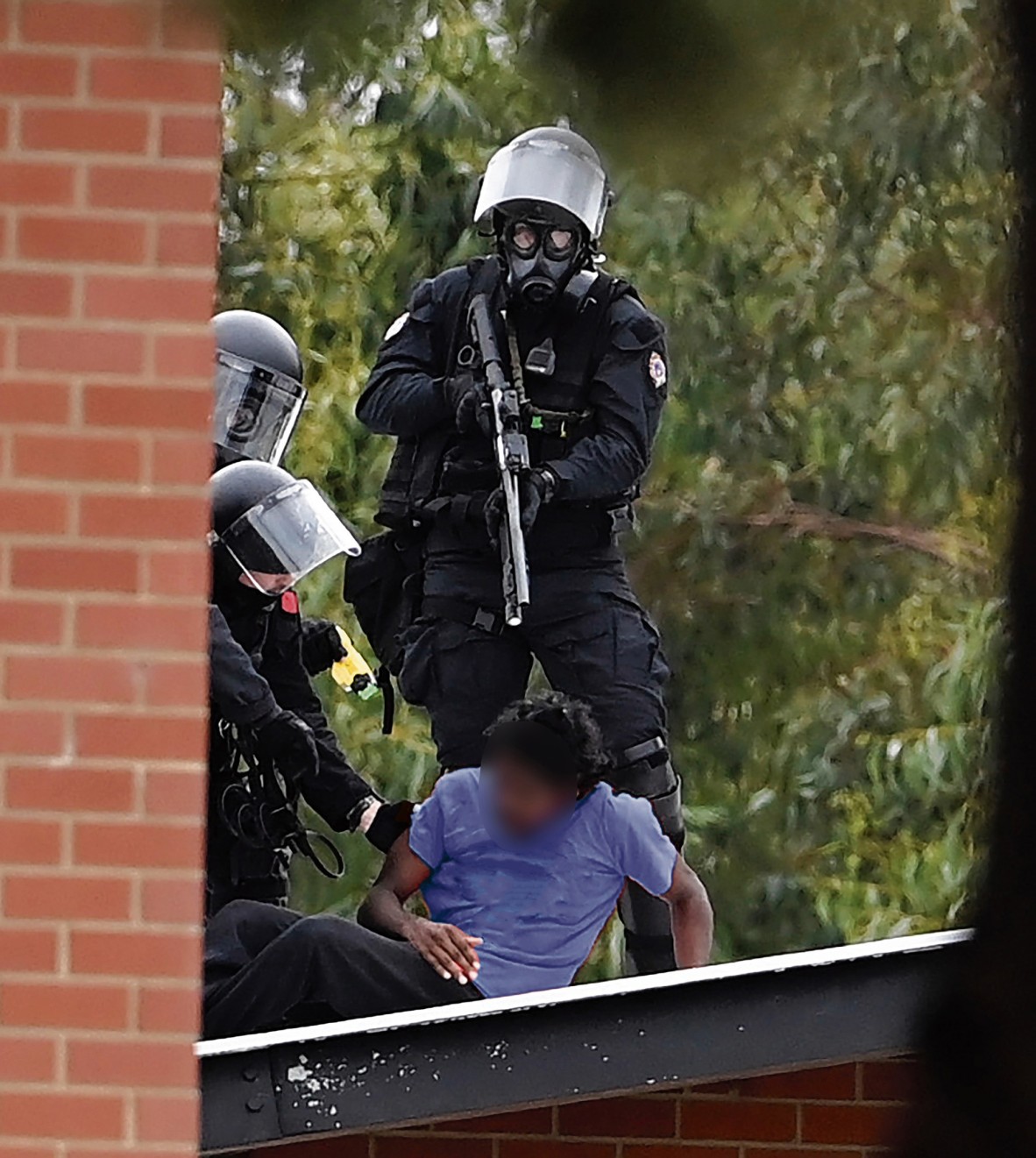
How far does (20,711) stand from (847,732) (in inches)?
152

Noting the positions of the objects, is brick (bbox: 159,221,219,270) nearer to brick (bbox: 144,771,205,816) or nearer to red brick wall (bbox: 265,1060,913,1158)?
brick (bbox: 144,771,205,816)

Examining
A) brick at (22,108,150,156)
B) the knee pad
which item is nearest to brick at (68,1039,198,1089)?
brick at (22,108,150,156)

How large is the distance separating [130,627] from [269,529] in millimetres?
1108

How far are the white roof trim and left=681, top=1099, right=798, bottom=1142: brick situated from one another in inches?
27.7

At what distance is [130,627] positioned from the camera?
2326 mm

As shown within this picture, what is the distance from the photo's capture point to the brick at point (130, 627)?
2326 millimetres

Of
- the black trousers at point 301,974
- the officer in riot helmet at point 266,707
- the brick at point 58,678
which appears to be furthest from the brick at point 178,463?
the black trousers at point 301,974

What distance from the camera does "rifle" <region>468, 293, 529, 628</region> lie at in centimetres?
322

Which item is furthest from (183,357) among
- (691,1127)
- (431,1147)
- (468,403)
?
(691,1127)

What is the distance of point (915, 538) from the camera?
621 cm

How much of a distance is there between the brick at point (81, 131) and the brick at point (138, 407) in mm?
264

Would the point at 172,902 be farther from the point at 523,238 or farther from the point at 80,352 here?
the point at 523,238

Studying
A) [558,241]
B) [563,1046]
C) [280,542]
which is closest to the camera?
[563,1046]

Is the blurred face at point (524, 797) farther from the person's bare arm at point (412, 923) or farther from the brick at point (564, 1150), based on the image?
the brick at point (564, 1150)
